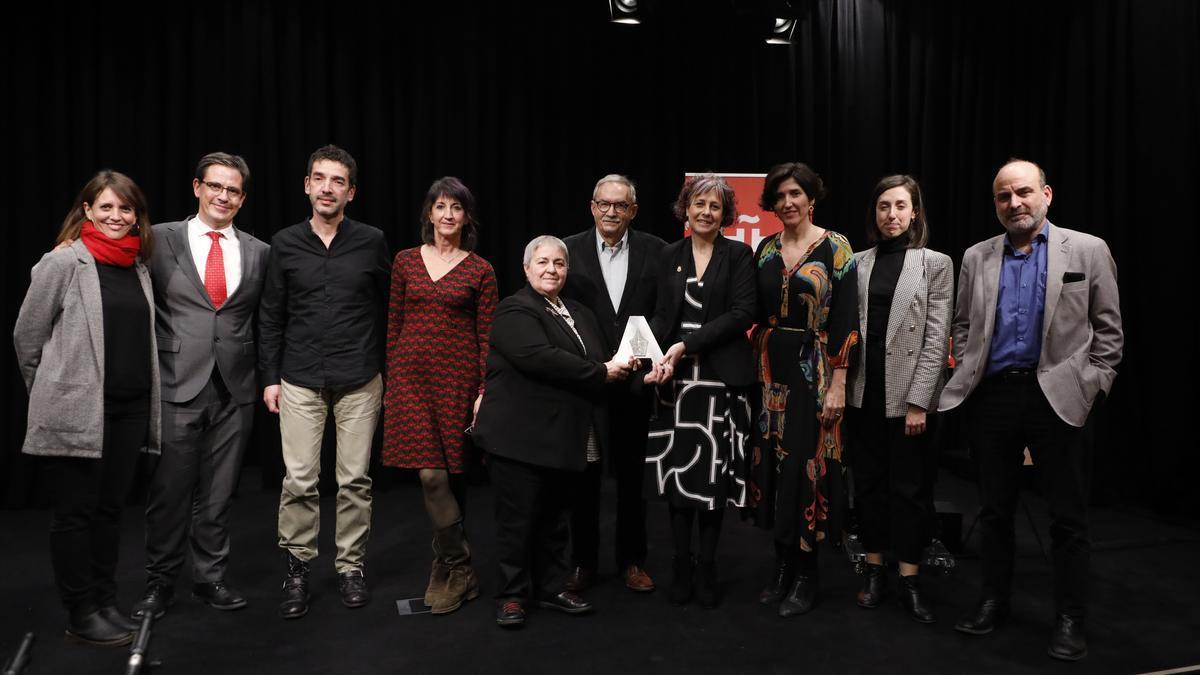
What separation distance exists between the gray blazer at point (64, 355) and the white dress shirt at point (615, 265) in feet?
5.85

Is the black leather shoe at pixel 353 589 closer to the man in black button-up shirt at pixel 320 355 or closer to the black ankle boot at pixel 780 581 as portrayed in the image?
the man in black button-up shirt at pixel 320 355

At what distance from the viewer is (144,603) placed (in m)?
2.96

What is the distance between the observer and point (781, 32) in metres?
5.41

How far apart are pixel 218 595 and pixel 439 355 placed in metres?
1.28

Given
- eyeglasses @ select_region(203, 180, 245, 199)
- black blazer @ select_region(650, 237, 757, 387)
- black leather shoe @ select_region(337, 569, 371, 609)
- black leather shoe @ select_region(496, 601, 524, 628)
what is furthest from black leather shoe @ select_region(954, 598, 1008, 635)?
eyeglasses @ select_region(203, 180, 245, 199)

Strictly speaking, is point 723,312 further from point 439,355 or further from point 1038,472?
point 1038,472

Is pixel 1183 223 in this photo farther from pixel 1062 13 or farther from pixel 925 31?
pixel 925 31

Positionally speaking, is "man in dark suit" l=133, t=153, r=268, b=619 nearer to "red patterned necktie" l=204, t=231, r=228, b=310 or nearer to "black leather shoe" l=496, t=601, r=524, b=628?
"red patterned necktie" l=204, t=231, r=228, b=310

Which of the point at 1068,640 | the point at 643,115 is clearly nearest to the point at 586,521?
the point at 1068,640

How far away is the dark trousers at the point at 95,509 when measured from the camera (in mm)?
2658

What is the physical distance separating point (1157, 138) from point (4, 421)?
6.84 metres

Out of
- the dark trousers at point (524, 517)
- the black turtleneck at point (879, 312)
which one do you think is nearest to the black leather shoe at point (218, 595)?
the dark trousers at point (524, 517)

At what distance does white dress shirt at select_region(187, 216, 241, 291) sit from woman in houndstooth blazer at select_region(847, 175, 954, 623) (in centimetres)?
238

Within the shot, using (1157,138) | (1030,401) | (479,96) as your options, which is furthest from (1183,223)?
(479,96)
